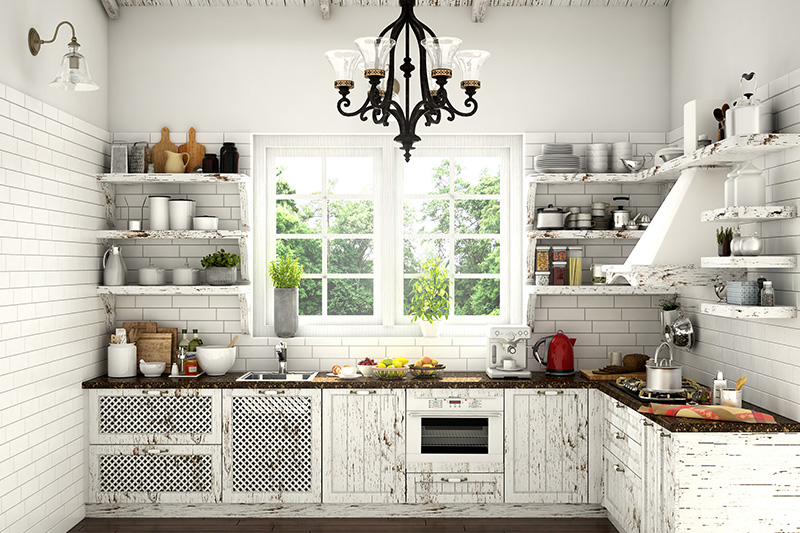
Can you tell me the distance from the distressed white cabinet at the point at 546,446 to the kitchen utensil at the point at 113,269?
2.92 m

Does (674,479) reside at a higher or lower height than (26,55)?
lower

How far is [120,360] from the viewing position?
4.68 m

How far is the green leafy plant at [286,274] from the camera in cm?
489

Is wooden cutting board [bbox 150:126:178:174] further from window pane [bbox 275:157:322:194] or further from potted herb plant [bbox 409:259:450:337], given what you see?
potted herb plant [bbox 409:259:450:337]

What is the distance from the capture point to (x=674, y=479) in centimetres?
327

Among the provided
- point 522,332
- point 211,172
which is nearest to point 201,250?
point 211,172

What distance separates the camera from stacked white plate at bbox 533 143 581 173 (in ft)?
15.7

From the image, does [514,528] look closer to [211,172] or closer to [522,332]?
[522,332]

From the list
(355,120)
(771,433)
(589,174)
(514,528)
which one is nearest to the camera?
(771,433)

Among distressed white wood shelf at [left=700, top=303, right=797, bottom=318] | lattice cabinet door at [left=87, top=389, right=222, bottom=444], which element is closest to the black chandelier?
distressed white wood shelf at [left=700, top=303, right=797, bottom=318]

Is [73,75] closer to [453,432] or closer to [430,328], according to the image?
[430,328]

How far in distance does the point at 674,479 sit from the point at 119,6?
4.92 meters

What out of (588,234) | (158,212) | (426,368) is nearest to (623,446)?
(426,368)

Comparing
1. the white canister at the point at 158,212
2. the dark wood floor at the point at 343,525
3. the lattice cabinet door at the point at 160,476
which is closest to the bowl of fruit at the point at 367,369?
the dark wood floor at the point at 343,525
